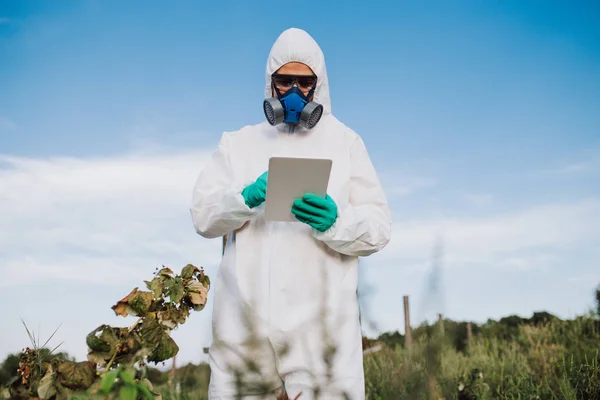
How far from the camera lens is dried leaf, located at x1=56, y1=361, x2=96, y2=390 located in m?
2.01

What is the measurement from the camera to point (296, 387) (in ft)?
9.09

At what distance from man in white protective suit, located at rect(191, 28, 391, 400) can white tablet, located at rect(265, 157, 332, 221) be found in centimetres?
4

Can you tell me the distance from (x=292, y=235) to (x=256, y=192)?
11.2 inches

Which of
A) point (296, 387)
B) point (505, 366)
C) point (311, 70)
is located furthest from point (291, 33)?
point (505, 366)

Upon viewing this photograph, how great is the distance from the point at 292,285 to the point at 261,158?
0.72 meters

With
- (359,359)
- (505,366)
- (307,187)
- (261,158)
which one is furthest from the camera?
(505,366)

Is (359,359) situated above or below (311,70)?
below

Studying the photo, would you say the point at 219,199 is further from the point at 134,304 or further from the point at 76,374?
the point at 76,374

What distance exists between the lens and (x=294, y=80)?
324 centimetres

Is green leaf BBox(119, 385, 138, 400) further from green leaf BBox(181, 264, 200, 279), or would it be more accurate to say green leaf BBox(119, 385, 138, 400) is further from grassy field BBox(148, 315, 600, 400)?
green leaf BBox(181, 264, 200, 279)

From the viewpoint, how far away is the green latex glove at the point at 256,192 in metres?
2.85

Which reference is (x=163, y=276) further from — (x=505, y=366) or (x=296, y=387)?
(x=505, y=366)

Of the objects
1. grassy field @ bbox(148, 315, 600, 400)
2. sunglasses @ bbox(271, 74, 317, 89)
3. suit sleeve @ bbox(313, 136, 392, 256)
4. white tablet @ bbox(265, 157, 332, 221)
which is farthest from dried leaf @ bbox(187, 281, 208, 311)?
sunglasses @ bbox(271, 74, 317, 89)

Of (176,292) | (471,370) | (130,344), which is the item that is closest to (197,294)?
(176,292)
